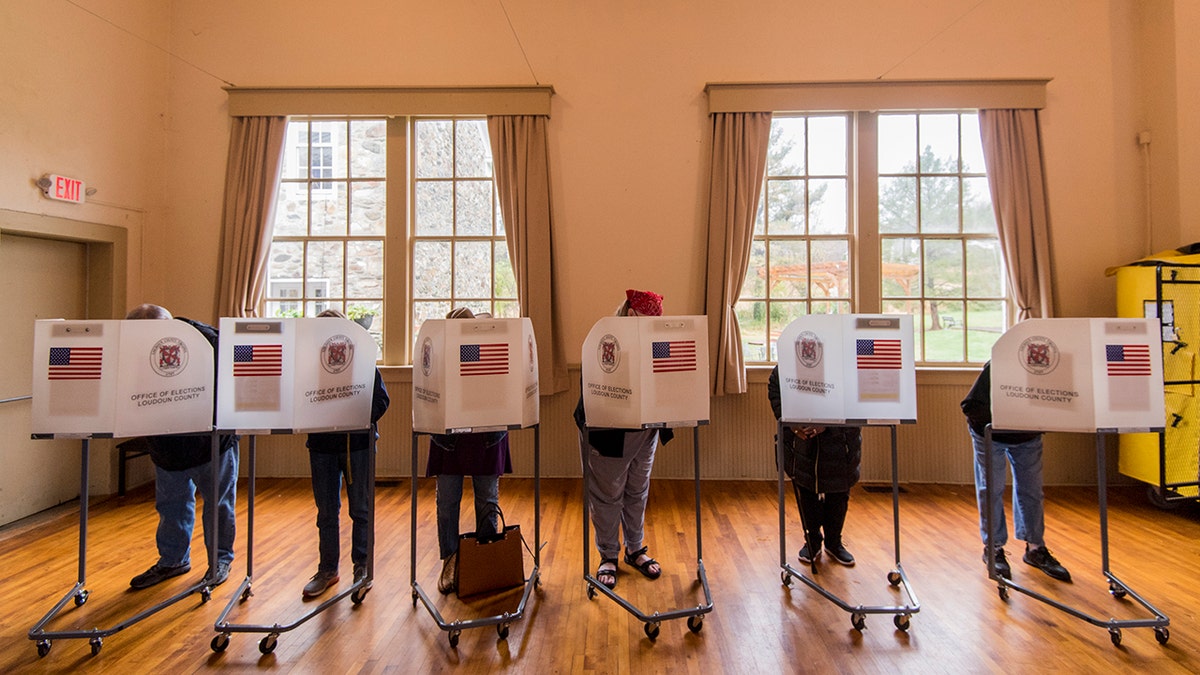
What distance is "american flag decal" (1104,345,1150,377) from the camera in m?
2.42

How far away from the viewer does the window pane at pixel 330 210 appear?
194 inches

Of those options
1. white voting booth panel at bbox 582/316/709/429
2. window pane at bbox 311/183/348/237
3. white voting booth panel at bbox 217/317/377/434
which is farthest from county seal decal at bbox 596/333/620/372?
window pane at bbox 311/183/348/237

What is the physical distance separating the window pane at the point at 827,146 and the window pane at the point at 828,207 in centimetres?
10

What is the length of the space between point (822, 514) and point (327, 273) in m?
4.50

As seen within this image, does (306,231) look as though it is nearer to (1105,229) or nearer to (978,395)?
(978,395)

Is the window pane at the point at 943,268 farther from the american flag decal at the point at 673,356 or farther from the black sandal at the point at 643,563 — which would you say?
the black sandal at the point at 643,563

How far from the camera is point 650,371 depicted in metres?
2.48

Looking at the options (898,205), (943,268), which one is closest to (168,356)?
(898,205)

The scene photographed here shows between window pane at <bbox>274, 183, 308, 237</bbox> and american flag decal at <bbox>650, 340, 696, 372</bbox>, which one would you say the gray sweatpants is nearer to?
american flag decal at <bbox>650, 340, 696, 372</bbox>

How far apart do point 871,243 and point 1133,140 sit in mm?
2306

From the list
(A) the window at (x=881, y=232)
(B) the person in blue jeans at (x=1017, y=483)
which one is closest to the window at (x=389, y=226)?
(A) the window at (x=881, y=232)

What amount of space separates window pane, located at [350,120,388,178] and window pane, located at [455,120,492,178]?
2.19 feet

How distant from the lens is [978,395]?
2.87 meters

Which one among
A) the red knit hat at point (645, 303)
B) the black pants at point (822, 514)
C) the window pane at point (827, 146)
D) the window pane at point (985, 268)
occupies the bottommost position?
the black pants at point (822, 514)
